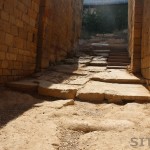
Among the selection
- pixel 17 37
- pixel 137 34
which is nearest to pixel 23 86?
pixel 17 37

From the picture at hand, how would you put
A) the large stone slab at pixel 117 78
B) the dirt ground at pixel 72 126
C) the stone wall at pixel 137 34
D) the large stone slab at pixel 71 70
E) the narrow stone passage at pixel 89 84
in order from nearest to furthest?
the dirt ground at pixel 72 126 < the narrow stone passage at pixel 89 84 < the large stone slab at pixel 117 78 < the stone wall at pixel 137 34 < the large stone slab at pixel 71 70

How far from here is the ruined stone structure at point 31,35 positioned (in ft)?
17.0

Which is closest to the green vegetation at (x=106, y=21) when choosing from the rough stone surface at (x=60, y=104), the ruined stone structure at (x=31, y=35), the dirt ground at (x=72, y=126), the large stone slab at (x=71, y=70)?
the ruined stone structure at (x=31, y=35)

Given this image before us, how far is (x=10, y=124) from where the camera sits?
305cm

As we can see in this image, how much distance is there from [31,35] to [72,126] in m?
3.90

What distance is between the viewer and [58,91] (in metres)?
4.75

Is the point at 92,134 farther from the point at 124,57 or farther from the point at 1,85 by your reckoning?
the point at 124,57

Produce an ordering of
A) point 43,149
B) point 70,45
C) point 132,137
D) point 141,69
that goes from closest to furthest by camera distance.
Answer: point 43,149 → point 132,137 → point 141,69 → point 70,45

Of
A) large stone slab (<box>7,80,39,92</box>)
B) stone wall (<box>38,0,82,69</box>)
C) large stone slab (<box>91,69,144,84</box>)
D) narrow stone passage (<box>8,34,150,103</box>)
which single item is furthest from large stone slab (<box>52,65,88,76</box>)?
large stone slab (<box>7,80,39,92</box>)

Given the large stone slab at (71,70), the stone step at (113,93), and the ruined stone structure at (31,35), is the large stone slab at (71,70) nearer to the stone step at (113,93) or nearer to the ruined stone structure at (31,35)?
Answer: the ruined stone structure at (31,35)

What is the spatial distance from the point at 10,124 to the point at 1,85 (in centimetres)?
229

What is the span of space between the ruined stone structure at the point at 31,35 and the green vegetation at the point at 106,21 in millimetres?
9551

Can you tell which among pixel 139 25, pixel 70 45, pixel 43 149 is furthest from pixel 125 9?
pixel 43 149

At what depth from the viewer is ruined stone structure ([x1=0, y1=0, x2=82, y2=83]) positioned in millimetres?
5172
